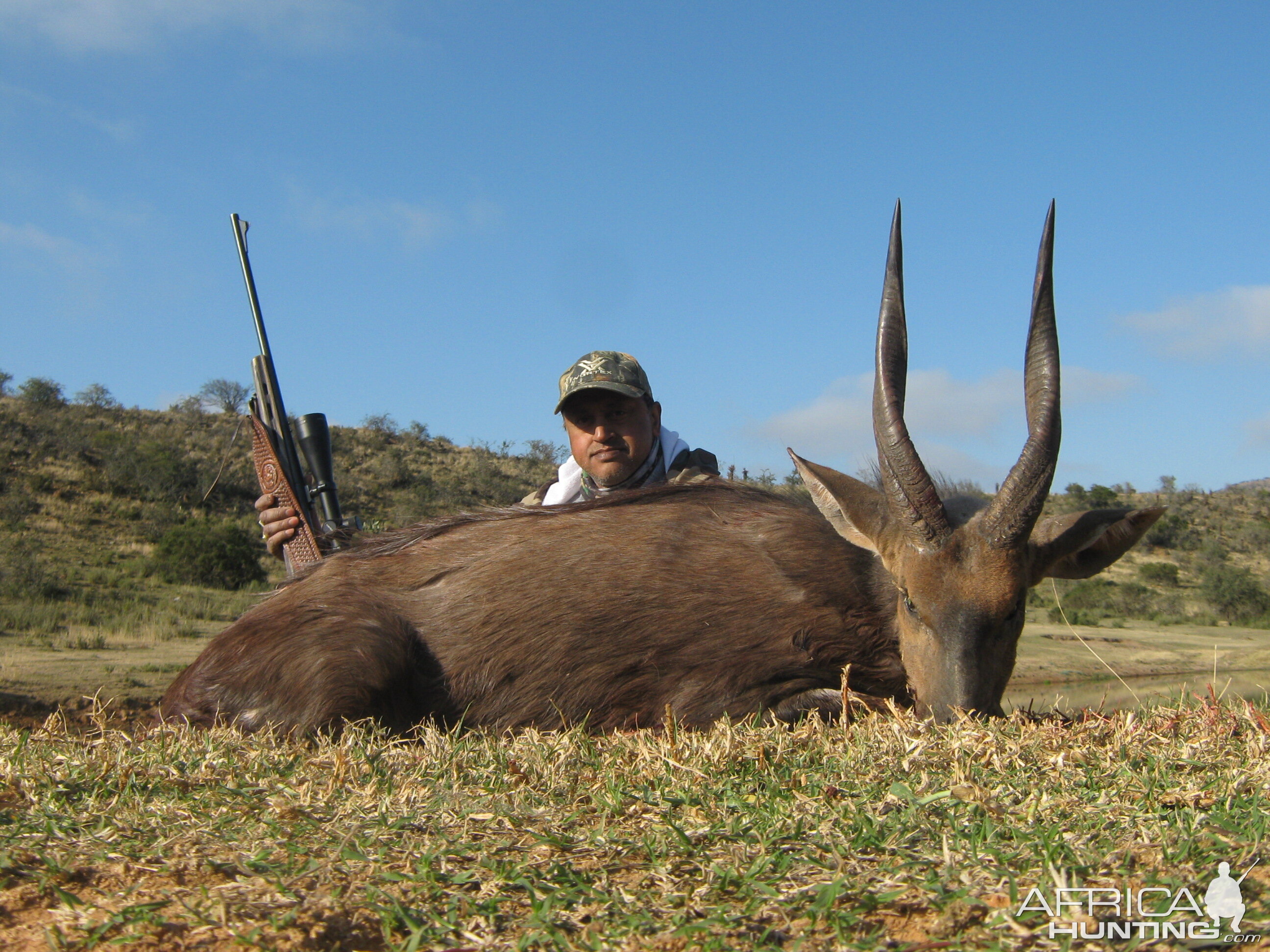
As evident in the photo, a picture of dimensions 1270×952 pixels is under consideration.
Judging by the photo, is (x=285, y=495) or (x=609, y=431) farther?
(x=609, y=431)

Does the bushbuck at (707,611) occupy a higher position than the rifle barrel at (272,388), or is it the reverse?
the rifle barrel at (272,388)

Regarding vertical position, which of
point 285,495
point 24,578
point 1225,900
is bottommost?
point 1225,900

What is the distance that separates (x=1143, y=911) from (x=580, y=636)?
2944mm

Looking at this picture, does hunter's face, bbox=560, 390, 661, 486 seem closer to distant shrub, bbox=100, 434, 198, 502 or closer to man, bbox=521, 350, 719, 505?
man, bbox=521, 350, 719, 505

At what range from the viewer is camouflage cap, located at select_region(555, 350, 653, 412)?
6.24 metres

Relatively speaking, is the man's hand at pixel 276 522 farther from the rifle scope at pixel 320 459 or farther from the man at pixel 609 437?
the rifle scope at pixel 320 459

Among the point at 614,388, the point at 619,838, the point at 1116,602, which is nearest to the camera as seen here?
the point at 619,838

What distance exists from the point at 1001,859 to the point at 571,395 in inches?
182

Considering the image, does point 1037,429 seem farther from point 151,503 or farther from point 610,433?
point 151,503

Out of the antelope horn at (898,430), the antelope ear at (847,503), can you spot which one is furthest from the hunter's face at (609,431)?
the antelope horn at (898,430)

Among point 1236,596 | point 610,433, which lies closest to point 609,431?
point 610,433

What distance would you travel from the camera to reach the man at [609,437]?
630 cm

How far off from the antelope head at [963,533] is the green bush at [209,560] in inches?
669

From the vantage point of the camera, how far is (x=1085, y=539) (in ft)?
14.0
